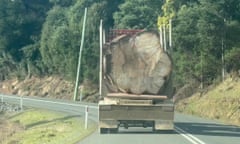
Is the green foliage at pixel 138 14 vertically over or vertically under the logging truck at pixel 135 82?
over

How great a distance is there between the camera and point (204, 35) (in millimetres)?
49938

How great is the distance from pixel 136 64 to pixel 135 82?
0.74 metres

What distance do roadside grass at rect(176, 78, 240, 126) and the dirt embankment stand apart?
19997 mm

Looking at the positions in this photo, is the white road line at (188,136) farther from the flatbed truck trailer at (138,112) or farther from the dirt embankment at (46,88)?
the dirt embankment at (46,88)

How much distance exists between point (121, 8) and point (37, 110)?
2521 cm

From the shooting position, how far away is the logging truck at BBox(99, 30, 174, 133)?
25453 millimetres

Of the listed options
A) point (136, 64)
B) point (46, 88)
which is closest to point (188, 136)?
point (136, 64)

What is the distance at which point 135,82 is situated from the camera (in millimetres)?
26172

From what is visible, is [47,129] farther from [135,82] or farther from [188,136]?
[188,136]

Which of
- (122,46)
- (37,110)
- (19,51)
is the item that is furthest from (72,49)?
(122,46)

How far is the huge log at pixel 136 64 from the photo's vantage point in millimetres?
26078

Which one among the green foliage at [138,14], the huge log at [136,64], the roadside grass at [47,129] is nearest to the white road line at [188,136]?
the huge log at [136,64]

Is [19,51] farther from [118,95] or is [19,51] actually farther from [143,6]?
[118,95]

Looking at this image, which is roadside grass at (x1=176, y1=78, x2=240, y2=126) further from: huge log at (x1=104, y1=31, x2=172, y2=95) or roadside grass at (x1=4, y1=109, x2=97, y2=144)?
huge log at (x1=104, y1=31, x2=172, y2=95)
